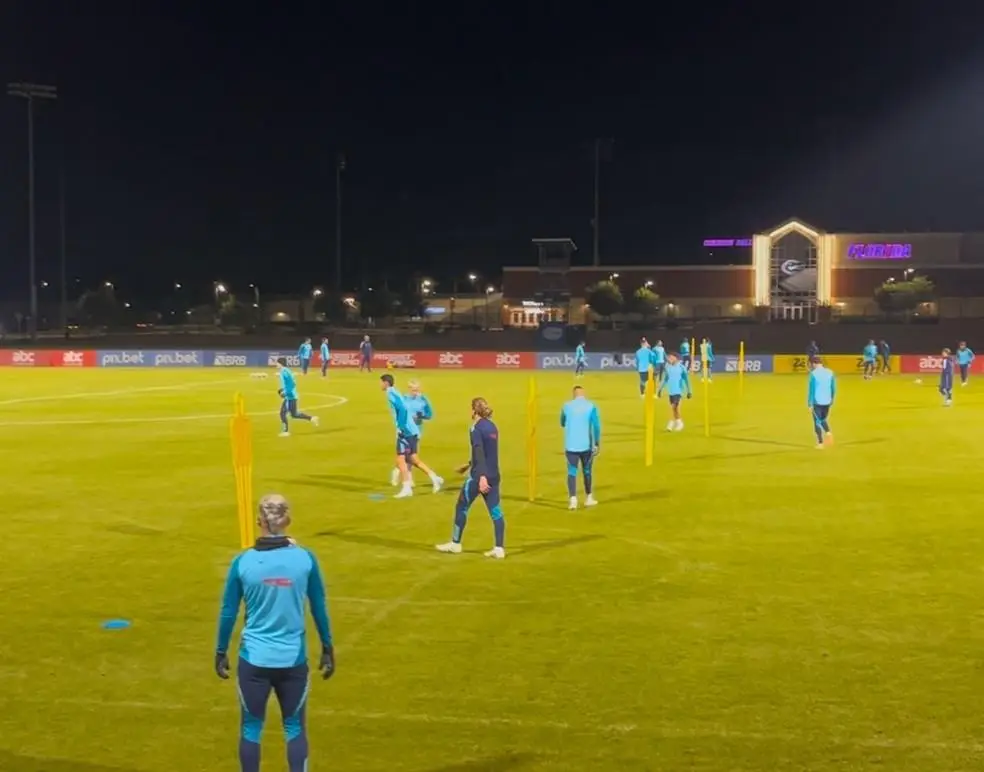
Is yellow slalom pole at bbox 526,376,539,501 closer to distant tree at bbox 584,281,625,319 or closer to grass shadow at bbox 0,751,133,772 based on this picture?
grass shadow at bbox 0,751,133,772

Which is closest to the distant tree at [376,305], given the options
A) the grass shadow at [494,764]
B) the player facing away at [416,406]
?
the player facing away at [416,406]

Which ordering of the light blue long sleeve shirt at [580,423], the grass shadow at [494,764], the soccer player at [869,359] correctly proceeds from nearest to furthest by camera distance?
the grass shadow at [494,764] → the light blue long sleeve shirt at [580,423] → the soccer player at [869,359]

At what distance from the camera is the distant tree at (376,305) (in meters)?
99.4

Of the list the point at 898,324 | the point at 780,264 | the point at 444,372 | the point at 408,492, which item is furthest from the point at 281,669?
the point at 780,264

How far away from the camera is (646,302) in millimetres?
89500

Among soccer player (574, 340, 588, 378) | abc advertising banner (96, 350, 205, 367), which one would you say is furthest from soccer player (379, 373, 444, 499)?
abc advertising banner (96, 350, 205, 367)

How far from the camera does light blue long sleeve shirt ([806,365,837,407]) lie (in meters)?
23.3

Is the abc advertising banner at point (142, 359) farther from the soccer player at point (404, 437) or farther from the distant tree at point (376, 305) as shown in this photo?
the soccer player at point (404, 437)

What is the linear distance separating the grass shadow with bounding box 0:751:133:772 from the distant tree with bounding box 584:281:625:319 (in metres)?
83.5

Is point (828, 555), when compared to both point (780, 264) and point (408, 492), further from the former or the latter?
point (780, 264)

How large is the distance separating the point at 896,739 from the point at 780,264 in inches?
3442

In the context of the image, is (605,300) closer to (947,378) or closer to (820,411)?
(947,378)

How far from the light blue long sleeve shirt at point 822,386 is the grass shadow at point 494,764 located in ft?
57.2

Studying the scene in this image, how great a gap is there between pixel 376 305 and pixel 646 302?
83.5 feet
